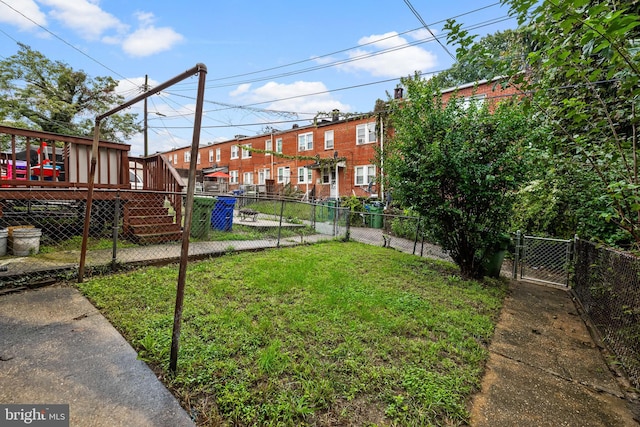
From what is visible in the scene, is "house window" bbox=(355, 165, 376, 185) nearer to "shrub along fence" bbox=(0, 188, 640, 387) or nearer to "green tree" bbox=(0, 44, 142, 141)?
"shrub along fence" bbox=(0, 188, 640, 387)

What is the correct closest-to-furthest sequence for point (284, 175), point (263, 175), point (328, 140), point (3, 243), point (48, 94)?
point (3, 243) < point (48, 94) < point (328, 140) < point (284, 175) < point (263, 175)

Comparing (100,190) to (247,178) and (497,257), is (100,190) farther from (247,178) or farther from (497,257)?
(247,178)

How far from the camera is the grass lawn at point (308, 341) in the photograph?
1802 mm

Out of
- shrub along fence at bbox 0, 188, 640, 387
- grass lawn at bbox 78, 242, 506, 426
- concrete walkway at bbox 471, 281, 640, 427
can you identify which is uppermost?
shrub along fence at bbox 0, 188, 640, 387

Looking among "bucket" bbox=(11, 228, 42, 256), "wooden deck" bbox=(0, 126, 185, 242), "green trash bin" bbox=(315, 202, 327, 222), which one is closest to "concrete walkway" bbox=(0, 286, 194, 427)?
"bucket" bbox=(11, 228, 42, 256)

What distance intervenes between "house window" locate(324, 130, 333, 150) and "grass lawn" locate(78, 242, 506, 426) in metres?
16.6

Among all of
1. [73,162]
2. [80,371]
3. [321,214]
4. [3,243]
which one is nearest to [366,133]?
[321,214]

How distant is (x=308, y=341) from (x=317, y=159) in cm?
1812

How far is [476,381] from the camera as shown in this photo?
2191mm

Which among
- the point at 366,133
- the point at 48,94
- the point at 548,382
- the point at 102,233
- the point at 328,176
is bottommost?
the point at 548,382

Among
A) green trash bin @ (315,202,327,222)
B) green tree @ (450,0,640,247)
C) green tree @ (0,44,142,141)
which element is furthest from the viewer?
green tree @ (0,44,142,141)

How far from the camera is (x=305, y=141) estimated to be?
22047 mm

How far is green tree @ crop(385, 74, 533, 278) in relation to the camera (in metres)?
4.73

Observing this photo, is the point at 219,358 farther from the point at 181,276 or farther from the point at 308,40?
the point at 308,40
